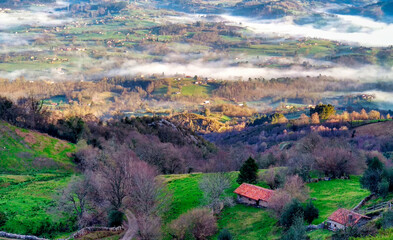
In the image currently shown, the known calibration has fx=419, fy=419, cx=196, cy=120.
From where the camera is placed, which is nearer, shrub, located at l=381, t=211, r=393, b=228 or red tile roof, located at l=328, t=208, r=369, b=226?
shrub, located at l=381, t=211, r=393, b=228

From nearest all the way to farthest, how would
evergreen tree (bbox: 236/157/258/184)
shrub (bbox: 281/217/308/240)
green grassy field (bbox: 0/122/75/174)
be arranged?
1. shrub (bbox: 281/217/308/240)
2. evergreen tree (bbox: 236/157/258/184)
3. green grassy field (bbox: 0/122/75/174)

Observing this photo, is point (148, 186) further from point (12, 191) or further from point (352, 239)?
point (352, 239)

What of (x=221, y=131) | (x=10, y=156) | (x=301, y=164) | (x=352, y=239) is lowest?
(x=221, y=131)

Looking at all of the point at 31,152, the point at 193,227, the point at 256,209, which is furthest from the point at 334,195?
the point at 31,152

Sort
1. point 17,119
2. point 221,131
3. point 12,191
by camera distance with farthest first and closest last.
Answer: point 221,131
point 17,119
point 12,191

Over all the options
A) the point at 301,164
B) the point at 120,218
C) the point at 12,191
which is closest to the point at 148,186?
the point at 120,218

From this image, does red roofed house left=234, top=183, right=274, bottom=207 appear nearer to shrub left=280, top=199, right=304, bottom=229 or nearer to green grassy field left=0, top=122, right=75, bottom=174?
shrub left=280, top=199, right=304, bottom=229

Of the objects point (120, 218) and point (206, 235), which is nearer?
point (206, 235)

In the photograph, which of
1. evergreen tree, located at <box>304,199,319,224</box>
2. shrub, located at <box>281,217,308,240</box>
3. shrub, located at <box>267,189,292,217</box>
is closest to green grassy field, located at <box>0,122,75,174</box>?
shrub, located at <box>267,189,292,217</box>
